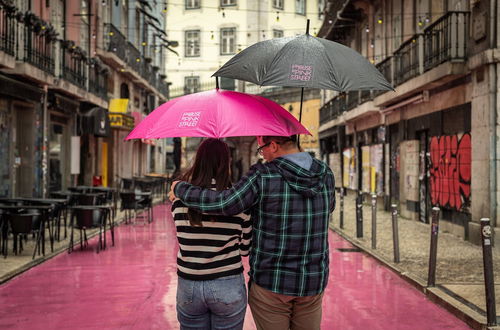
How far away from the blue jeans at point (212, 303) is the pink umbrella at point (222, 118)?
2.68 feet

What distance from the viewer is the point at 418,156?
18.2m

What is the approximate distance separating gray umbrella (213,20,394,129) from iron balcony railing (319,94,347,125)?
24.2 m

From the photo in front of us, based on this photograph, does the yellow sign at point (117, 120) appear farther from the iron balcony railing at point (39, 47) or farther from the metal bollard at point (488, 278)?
the metal bollard at point (488, 278)

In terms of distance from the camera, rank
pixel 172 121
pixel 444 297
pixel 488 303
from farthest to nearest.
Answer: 1. pixel 444 297
2. pixel 488 303
3. pixel 172 121

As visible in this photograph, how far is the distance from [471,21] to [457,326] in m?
8.74

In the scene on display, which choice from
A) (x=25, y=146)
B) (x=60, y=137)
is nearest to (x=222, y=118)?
(x=25, y=146)

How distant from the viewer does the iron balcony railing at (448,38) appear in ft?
43.9

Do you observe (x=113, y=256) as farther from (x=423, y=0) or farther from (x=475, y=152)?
(x=423, y=0)

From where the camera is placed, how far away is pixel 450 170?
15.0m

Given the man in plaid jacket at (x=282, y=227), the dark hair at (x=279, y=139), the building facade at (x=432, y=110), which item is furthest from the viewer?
the building facade at (x=432, y=110)

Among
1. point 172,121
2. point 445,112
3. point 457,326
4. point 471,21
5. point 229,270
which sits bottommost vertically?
point 457,326

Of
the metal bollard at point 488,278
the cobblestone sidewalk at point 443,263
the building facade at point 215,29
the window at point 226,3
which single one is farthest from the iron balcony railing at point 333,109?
the metal bollard at point 488,278

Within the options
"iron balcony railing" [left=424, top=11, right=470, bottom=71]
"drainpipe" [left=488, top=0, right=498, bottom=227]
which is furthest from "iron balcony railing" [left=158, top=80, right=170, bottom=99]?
"drainpipe" [left=488, top=0, right=498, bottom=227]

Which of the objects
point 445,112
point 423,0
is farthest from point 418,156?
point 423,0
